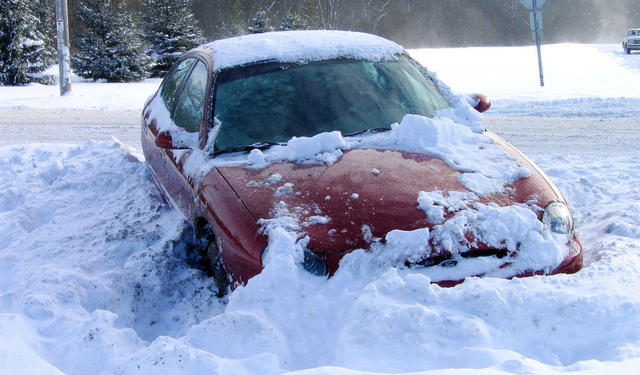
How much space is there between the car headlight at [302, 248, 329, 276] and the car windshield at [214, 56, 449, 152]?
115cm

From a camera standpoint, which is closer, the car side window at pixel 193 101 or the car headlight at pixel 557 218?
the car headlight at pixel 557 218

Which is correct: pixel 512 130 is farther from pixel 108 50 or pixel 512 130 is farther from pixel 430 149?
pixel 108 50

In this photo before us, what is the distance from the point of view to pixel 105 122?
31.0ft

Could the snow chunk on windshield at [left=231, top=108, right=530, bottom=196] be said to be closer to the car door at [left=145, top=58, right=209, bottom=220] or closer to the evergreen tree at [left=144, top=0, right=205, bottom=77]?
the car door at [left=145, top=58, right=209, bottom=220]

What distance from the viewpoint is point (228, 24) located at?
33000 mm

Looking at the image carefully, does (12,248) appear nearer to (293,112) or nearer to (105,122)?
(293,112)

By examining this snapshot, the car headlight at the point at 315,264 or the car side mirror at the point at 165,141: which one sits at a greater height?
the car side mirror at the point at 165,141

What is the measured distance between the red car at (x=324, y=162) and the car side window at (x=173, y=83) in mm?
19

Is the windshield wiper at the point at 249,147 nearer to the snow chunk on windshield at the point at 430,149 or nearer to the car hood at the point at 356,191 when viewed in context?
the snow chunk on windshield at the point at 430,149

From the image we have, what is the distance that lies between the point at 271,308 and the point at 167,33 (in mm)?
25428

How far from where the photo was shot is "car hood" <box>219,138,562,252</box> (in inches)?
103

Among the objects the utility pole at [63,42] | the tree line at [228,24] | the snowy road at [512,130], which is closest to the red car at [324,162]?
the snowy road at [512,130]

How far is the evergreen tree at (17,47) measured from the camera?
782 inches

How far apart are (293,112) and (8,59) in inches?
786
